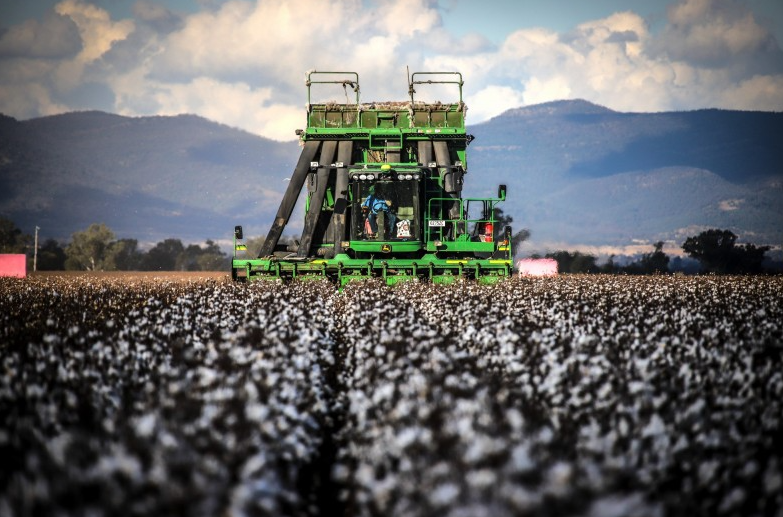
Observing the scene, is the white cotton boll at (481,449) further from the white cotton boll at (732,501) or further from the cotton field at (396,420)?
the white cotton boll at (732,501)

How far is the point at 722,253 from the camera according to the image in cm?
6122

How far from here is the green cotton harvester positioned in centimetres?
2327

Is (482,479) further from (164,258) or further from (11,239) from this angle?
(164,258)

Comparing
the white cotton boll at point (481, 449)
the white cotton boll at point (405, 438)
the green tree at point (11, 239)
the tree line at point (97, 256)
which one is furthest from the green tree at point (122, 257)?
the white cotton boll at point (481, 449)

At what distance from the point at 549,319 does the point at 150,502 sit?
9240 millimetres

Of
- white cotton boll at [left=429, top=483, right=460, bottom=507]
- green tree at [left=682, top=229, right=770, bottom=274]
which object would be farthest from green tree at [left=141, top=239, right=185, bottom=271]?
white cotton boll at [left=429, top=483, right=460, bottom=507]

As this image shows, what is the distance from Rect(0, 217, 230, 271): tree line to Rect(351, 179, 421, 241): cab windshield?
7146cm

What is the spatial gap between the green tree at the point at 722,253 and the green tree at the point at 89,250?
201 feet

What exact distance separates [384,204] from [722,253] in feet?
147

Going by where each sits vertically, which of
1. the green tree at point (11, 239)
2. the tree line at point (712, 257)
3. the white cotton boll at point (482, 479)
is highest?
the green tree at point (11, 239)

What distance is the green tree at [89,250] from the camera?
92088 millimetres

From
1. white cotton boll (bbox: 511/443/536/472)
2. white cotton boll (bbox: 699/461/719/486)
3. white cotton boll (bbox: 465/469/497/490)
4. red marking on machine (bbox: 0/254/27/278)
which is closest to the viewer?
white cotton boll (bbox: 465/469/497/490)

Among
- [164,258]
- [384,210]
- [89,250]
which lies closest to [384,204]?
A: [384,210]

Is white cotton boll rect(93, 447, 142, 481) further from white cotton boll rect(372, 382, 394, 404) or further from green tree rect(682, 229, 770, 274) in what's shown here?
green tree rect(682, 229, 770, 274)
